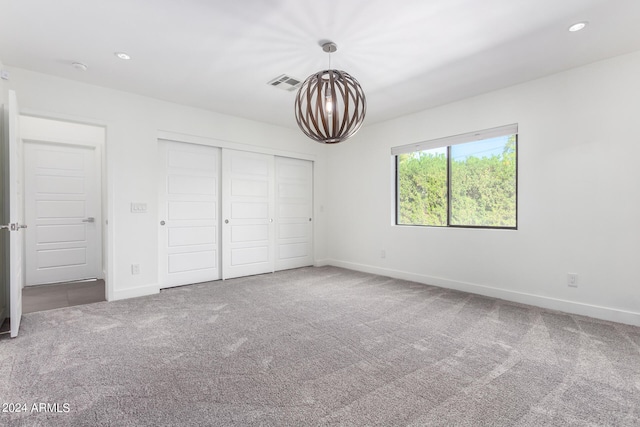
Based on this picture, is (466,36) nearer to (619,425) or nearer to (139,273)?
(619,425)

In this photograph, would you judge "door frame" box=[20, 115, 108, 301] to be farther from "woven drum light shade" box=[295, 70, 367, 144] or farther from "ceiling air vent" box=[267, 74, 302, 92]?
"woven drum light shade" box=[295, 70, 367, 144]

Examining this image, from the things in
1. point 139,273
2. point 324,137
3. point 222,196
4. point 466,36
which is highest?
point 466,36

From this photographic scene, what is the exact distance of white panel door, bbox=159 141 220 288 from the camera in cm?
413

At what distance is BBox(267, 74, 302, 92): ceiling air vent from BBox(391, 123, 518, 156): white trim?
6.47ft

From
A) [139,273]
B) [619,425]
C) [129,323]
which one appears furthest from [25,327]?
[619,425]

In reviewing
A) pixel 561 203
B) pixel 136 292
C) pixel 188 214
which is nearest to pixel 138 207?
pixel 188 214

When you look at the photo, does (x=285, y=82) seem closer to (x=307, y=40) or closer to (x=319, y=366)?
(x=307, y=40)

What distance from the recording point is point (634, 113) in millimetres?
2797

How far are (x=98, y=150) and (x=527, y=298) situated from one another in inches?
249

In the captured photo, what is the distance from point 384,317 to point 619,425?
1722 mm

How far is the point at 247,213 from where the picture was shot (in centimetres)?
491

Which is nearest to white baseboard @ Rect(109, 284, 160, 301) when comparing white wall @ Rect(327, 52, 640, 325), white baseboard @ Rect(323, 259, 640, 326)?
white baseboard @ Rect(323, 259, 640, 326)

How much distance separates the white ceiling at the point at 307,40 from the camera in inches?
85.9

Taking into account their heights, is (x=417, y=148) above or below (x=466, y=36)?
Result: below
